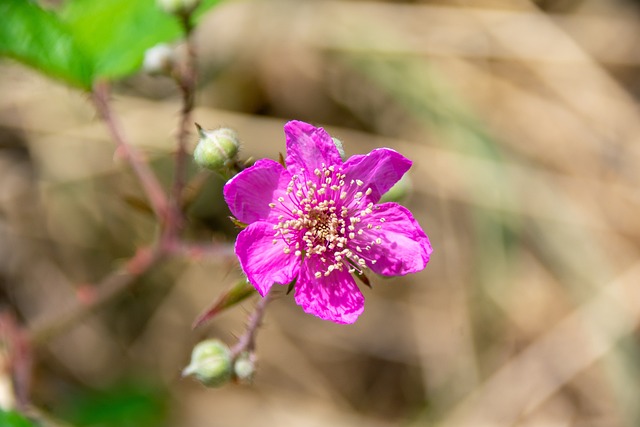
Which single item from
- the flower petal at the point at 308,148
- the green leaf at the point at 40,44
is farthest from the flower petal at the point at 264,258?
the green leaf at the point at 40,44

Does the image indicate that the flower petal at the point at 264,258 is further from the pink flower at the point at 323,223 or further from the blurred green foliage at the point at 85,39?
the blurred green foliage at the point at 85,39

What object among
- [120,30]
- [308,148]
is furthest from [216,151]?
[120,30]

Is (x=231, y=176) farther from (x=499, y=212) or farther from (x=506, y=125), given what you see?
(x=506, y=125)

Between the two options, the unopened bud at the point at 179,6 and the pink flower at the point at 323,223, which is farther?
the unopened bud at the point at 179,6

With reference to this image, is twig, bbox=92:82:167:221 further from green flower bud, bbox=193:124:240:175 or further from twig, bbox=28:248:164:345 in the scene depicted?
green flower bud, bbox=193:124:240:175

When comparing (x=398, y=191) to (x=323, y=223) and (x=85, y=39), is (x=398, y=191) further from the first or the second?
(x=85, y=39)

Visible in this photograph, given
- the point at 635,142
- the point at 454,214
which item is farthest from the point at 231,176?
the point at 635,142

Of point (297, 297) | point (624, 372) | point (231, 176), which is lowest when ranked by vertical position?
point (624, 372)
